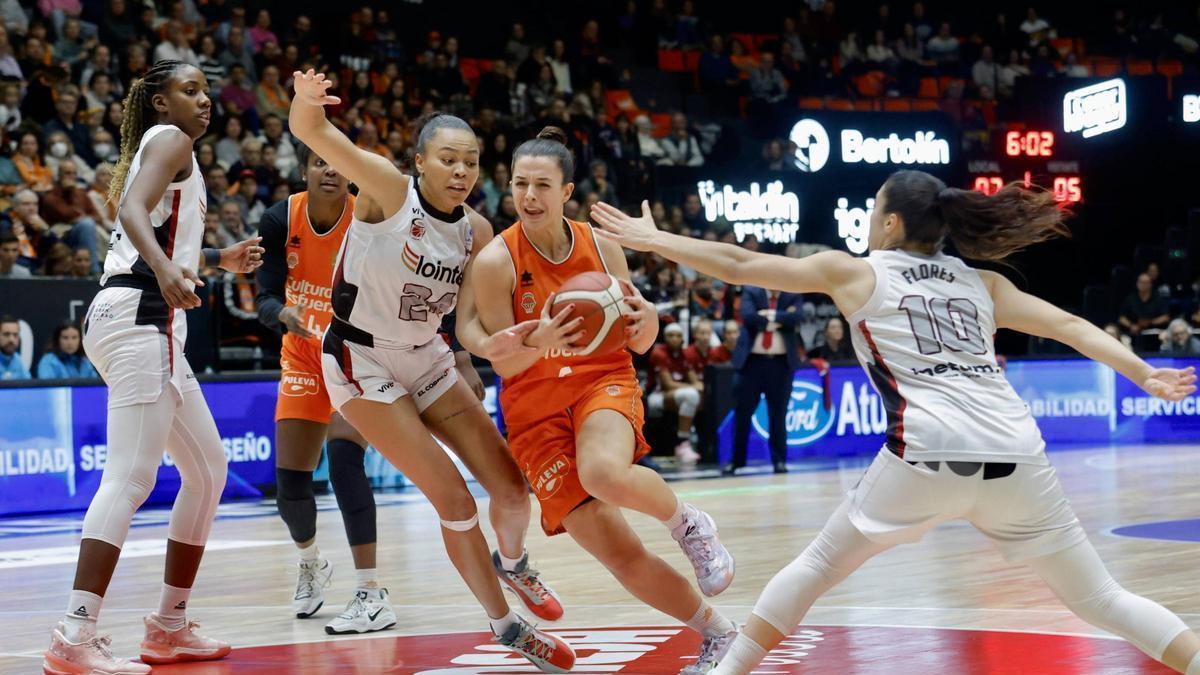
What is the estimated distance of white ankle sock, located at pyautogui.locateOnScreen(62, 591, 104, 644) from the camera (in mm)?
4691

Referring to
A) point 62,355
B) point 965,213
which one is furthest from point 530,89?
point 965,213

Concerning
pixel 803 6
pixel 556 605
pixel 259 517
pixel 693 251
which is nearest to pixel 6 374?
pixel 259 517

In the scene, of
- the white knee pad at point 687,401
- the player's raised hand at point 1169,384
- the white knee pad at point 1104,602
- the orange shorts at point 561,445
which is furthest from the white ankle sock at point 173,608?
the white knee pad at point 687,401

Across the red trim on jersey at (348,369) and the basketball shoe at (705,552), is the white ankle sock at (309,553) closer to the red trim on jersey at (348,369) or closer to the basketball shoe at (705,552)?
the red trim on jersey at (348,369)

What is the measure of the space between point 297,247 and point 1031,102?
13.9 metres

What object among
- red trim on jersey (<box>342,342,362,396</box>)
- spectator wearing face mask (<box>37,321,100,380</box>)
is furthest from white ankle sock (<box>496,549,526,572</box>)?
spectator wearing face mask (<box>37,321,100,380</box>)

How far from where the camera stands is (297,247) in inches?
244

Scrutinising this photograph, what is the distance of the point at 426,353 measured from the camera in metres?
5.11

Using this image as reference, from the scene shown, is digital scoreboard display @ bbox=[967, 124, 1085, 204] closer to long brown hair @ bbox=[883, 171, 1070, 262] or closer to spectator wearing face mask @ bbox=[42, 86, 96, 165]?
spectator wearing face mask @ bbox=[42, 86, 96, 165]

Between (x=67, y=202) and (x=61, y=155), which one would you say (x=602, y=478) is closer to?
(x=67, y=202)

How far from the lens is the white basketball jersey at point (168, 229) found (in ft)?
16.1

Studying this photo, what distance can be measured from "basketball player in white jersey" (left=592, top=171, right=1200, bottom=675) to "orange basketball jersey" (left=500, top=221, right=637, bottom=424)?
2.13 ft

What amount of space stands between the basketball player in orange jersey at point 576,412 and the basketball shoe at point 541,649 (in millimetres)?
305

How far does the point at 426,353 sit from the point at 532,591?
0.93 meters
